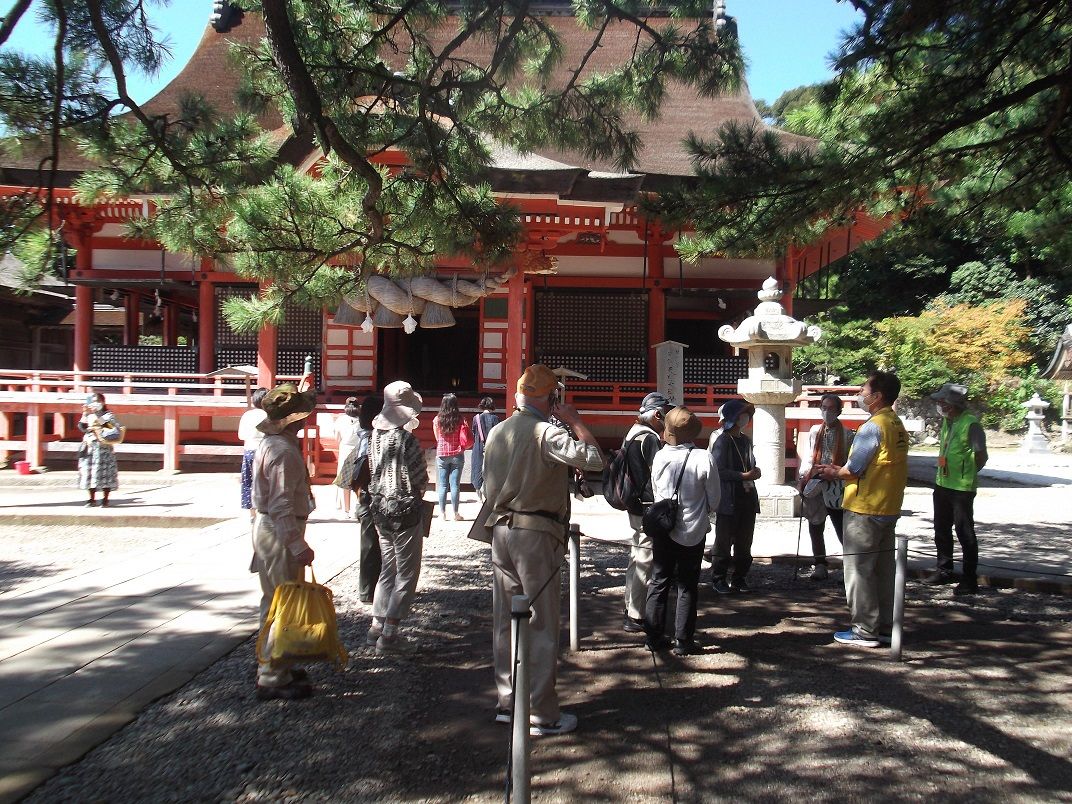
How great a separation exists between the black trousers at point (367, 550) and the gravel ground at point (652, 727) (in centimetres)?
28

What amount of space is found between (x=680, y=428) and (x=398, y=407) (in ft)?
5.33

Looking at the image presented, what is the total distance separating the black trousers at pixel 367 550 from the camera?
5.07m

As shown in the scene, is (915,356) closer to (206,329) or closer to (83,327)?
(206,329)

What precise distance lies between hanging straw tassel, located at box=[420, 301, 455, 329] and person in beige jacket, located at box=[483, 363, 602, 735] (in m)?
8.84

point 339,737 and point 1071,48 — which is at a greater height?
point 1071,48

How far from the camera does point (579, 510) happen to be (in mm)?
10516

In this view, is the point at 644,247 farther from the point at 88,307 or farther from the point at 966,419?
the point at 88,307

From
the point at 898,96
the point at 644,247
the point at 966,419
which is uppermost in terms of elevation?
the point at 644,247

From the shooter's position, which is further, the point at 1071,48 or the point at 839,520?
the point at 839,520

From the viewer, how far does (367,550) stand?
17.4 ft

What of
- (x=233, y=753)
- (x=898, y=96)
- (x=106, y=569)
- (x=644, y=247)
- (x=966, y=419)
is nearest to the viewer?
(x=233, y=753)

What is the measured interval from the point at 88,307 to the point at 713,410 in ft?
37.5

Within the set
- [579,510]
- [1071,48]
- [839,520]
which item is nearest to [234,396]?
[579,510]

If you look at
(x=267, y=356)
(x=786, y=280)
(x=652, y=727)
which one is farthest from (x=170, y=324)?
(x=652, y=727)
